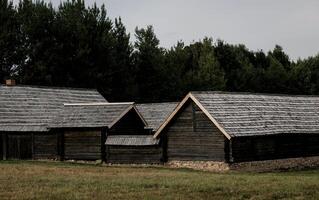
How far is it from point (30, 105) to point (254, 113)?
18.0 m

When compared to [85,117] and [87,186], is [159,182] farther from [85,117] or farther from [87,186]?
[85,117]

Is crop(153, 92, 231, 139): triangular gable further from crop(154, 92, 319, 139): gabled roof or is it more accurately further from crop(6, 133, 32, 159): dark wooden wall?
crop(6, 133, 32, 159): dark wooden wall

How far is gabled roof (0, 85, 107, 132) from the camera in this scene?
44.8 m

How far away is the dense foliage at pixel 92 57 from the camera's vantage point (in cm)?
6517

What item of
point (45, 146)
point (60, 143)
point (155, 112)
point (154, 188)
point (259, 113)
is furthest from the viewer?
point (155, 112)

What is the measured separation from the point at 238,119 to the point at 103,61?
34.2m

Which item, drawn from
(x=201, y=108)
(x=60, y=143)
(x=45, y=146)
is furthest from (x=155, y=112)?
(x=201, y=108)

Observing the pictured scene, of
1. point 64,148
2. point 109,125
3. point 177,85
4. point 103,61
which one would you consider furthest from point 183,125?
point 177,85

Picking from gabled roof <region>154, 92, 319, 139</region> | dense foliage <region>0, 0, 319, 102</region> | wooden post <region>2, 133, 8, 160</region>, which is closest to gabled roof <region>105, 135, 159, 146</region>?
gabled roof <region>154, 92, 319, 139</region>

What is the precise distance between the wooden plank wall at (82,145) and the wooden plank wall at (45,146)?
1.24 metres

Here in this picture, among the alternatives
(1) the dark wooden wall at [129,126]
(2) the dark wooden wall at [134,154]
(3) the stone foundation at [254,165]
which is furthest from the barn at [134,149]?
(3) the stone foundation at [254,165]

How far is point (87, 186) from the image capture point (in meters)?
23.0

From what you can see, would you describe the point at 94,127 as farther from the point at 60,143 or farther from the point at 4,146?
the point at 4,146

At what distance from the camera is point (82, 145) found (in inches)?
1666
